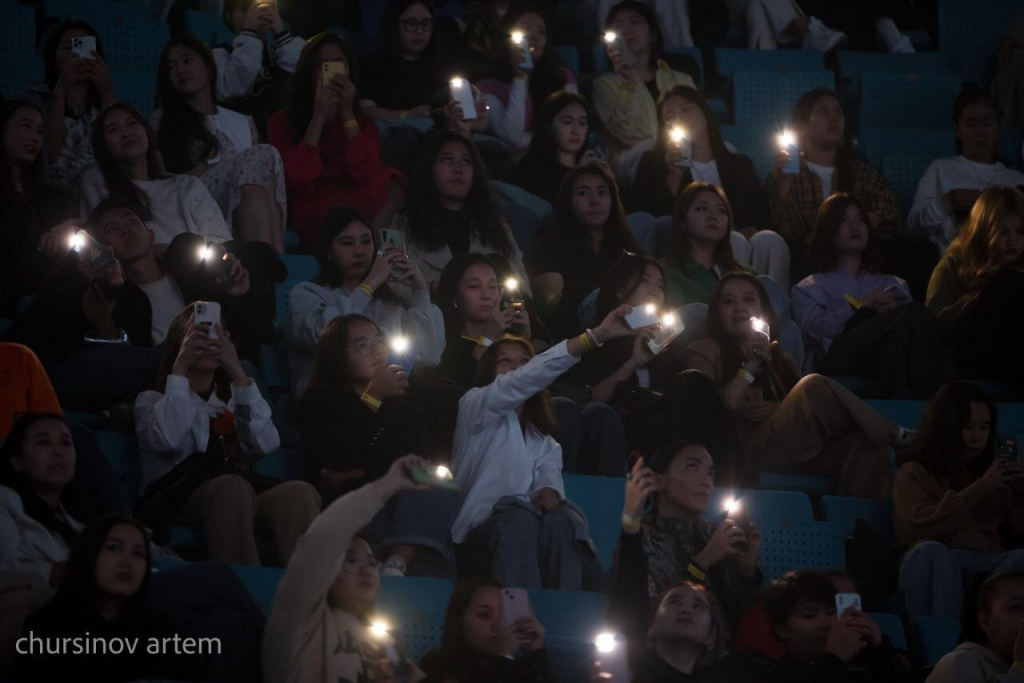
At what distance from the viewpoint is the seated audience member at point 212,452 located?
16.7 ft

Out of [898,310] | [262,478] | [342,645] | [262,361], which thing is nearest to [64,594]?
[342,645]

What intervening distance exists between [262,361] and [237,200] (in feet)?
2.77

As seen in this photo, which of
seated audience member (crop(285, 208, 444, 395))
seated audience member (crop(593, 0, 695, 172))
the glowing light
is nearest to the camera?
the glowing light

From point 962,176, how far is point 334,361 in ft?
10.8

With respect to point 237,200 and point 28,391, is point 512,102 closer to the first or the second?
point 237,200

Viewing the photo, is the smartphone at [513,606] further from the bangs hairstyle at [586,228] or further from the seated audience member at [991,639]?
the bangs hairstyle at [586,228]

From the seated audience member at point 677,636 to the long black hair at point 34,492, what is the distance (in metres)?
1.50

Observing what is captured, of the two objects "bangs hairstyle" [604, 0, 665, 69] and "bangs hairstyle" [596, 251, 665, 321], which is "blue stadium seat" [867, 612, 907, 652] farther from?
"bangs hairstyle" [604, 0, 665, 69]

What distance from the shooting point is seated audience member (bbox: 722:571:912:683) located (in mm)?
4895

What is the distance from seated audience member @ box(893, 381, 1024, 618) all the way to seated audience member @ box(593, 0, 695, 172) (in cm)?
225

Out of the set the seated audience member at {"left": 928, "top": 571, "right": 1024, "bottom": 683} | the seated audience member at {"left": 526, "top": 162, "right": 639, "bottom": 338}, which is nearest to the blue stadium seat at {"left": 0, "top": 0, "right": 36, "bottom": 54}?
the seated audience member at {"left": 526, "top": 162, "right": 639, "bottom": 338}

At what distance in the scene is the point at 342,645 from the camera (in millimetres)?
4438

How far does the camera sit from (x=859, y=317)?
22.8ft

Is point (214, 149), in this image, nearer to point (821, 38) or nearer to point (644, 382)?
point (644, 382)
